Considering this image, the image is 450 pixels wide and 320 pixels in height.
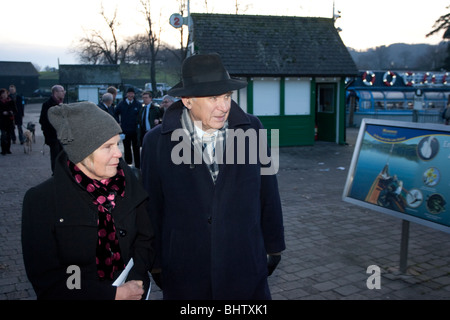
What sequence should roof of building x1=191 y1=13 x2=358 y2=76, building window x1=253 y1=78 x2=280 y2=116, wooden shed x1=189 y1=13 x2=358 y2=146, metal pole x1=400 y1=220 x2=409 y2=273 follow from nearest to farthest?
metal pole x1=400 y1=220 x2=409 y2=273 → roof of building x1=191 y1=13 x2=358 y2=76 → wooden shed x1=189 y1=13 x2=358 y2=146 → building window x1=253 y1=78 x2=280 y2=116

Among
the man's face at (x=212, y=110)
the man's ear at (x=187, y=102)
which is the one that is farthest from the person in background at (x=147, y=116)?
the man's face at (x=212, y=110)

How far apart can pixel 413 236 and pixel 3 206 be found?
717cm

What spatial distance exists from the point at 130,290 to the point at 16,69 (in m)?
94.0

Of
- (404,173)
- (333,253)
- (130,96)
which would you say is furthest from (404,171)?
(130,96)

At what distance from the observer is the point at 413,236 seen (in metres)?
6.33

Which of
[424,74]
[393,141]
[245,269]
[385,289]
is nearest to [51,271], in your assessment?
[245,269]

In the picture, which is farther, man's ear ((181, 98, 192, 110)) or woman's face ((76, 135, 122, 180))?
man's ear ((181, 98, 192, 110))

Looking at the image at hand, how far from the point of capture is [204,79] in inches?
107

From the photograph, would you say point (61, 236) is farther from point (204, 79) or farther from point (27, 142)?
point (27, 142)

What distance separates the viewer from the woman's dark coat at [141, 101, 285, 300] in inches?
101

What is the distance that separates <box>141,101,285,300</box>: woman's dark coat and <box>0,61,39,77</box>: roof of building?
90.0m

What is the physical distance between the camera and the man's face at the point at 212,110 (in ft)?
8.77

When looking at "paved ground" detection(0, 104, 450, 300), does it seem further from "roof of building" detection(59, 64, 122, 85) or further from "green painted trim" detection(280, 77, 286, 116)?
"roof of building" detection(59, 64, 122, 85)

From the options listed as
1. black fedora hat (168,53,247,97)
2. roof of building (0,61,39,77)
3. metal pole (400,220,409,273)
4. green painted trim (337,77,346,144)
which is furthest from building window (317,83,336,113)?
roof of building (0,61,39,77)
